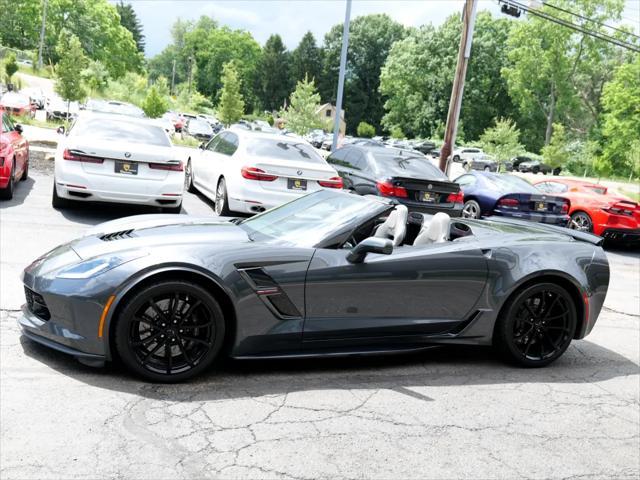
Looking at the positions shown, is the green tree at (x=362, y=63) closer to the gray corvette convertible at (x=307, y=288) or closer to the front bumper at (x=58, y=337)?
the gray corvette convertible at (x=307, y=288)

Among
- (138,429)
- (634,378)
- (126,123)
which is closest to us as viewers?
(138,429)

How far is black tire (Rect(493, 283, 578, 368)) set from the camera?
4973 millimetres

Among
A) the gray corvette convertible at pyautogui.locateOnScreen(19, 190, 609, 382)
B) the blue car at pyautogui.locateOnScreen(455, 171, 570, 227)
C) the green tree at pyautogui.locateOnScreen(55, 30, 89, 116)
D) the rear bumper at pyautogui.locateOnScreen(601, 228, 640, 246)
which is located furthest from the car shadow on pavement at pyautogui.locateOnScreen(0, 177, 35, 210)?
the green tree at pyautogui.locateOnScreen(55, 30, 89, 116)

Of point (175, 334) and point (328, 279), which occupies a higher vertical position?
point (328, 279)

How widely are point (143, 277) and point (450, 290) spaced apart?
7.12 ft

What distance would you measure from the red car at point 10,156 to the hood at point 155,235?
220 inches

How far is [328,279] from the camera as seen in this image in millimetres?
4305

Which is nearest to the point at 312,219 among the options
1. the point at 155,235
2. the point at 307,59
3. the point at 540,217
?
the point at 155,235

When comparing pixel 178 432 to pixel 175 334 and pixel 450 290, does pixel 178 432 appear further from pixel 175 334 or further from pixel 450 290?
pixel 450 290

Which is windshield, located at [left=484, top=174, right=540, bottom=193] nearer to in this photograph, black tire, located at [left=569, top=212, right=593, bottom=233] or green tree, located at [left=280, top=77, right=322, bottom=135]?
black tire, located at [left=569, top=212, right=593, bottom=233]

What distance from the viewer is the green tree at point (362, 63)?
9525cm

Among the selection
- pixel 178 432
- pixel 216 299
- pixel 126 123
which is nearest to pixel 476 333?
pixel 216 299

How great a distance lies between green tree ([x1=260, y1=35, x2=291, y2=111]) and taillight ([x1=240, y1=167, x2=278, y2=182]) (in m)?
96.3

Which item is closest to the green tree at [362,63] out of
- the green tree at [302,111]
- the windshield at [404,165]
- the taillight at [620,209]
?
the green tree at [302,111]
